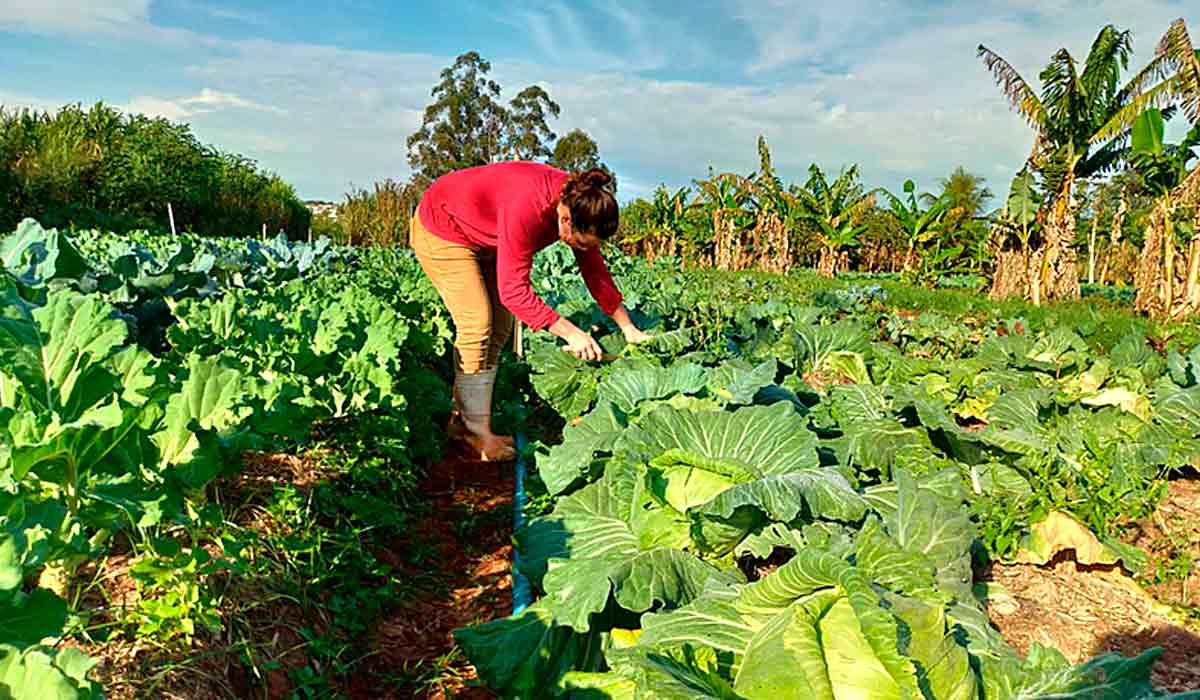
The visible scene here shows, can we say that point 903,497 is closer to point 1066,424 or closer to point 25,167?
point 1066,424

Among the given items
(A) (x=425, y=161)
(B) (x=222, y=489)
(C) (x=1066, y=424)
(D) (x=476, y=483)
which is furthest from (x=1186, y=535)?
(A) (x=425, y=161)

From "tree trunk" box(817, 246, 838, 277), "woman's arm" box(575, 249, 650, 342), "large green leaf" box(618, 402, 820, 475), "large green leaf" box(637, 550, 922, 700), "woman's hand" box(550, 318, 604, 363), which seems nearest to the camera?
"large green leaf" box(637, 550, 922, 700)

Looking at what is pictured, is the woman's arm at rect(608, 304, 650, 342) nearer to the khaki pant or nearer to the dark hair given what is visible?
the khaki pant

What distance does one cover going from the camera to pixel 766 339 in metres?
5.43

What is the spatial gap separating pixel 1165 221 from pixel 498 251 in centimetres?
1415

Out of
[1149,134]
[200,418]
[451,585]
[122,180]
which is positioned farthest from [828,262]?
[200,418]

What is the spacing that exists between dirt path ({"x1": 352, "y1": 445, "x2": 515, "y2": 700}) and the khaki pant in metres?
0.72

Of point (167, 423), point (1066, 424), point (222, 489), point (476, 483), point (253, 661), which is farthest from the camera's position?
point (476, 483)

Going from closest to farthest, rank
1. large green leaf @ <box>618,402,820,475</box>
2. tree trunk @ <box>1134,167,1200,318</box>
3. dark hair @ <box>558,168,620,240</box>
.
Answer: large green leaf @ <box>618,402,820,475</box>
dark hair @ <box>558,168,620,240</box>
tree trunk @ <box>1134,167,1200,318</box>

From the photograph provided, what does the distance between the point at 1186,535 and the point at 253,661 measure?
3722 mm

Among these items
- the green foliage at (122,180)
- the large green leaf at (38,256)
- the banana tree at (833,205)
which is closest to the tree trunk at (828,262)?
the banana tree at (833,205)

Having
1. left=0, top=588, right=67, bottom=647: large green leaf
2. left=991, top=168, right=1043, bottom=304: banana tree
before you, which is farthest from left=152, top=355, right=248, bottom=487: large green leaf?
left=991, top=168, right=1043, bottom=304: banana tree

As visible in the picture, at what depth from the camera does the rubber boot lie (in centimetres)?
466

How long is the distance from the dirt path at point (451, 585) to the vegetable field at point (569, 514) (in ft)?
0.11
